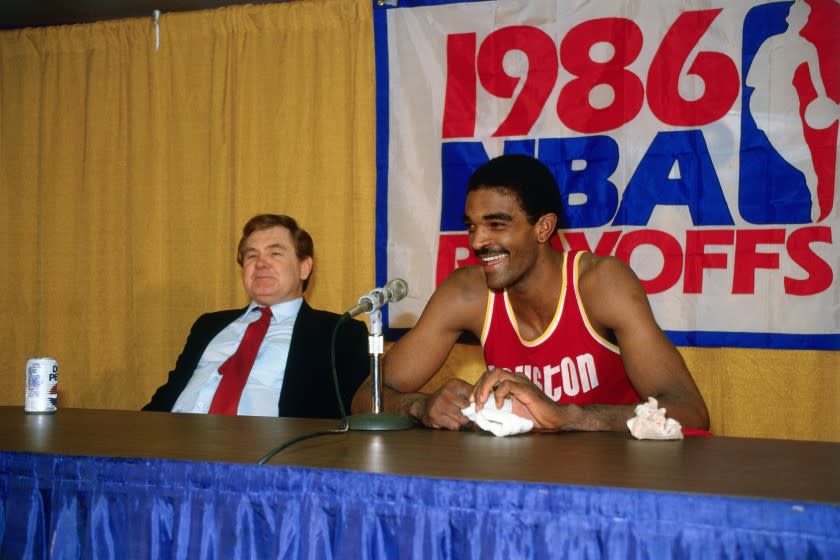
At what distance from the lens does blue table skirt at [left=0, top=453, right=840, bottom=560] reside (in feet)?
3.43

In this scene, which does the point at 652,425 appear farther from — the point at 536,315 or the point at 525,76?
the point at 525,76

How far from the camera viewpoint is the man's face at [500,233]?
7.68 feet

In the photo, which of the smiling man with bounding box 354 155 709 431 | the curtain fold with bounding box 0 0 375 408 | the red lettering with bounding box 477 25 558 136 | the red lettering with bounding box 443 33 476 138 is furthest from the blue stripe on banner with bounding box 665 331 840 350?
the curtain fold with bounding box 0 0 375 408

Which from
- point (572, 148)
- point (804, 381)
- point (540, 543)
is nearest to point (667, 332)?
point (804, 381)

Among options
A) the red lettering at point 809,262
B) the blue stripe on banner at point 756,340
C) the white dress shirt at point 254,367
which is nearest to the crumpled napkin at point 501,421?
the white dress shirt at point 254,367

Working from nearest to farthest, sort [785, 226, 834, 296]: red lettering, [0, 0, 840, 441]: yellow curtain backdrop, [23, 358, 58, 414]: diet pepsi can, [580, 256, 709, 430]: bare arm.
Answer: [580, 256, 709, 430]: bare arm < [23, 358, 58, 414]: diet pepsi can < [785, 226, 834, 296]: red lettering < [0, 0, 840, 441]: yellow curtain backdrop

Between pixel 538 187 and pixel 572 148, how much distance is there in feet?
2.81

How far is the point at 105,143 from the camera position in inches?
155

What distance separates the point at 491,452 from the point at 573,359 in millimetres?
938

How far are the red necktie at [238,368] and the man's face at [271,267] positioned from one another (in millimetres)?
69

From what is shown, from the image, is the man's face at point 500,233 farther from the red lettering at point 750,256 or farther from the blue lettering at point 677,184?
the red lettering at point 750,256

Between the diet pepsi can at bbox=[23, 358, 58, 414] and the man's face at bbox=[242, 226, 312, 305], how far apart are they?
0.90 m

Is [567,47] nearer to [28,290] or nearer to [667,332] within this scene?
[667,332]

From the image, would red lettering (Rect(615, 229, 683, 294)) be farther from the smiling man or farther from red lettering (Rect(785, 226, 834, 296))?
the smiling man
